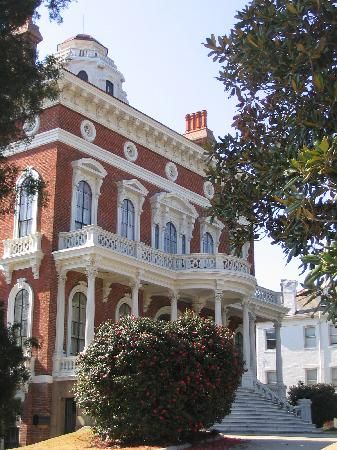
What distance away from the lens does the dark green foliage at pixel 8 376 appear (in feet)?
41.2

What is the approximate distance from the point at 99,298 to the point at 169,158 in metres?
8.06

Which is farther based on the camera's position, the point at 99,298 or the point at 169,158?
the point at 169,158

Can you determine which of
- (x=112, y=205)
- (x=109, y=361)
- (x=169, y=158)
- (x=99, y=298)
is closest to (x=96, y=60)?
(x=169, y=158)

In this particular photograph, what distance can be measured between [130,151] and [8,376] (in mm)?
18366

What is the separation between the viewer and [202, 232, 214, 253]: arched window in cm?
3478

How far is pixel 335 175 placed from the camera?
7.99m

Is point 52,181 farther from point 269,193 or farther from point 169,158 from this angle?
point 269,193

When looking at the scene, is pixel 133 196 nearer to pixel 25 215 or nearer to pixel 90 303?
pixel 25 215

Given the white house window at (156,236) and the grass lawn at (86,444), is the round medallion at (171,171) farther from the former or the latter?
the grass lawn at (86,444)

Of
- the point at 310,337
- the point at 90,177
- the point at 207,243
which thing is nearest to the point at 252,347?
the point at 207,243

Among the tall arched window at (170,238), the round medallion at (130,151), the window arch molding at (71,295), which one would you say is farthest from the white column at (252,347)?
the round medallion at (130,151)

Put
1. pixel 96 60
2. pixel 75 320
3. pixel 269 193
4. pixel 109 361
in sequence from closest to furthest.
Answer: pixel 269 193 < pixel 109 361 < pixel 75 320 < pixel 96 60

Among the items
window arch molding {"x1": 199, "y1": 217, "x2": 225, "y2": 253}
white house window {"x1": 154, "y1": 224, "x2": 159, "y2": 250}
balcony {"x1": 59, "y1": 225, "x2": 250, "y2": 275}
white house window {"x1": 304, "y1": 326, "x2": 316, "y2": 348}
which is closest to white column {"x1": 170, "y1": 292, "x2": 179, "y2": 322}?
balcony {"x1": 59, "y1": 225, "x2": 250, "y2": 275}

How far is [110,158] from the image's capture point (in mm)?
28891
